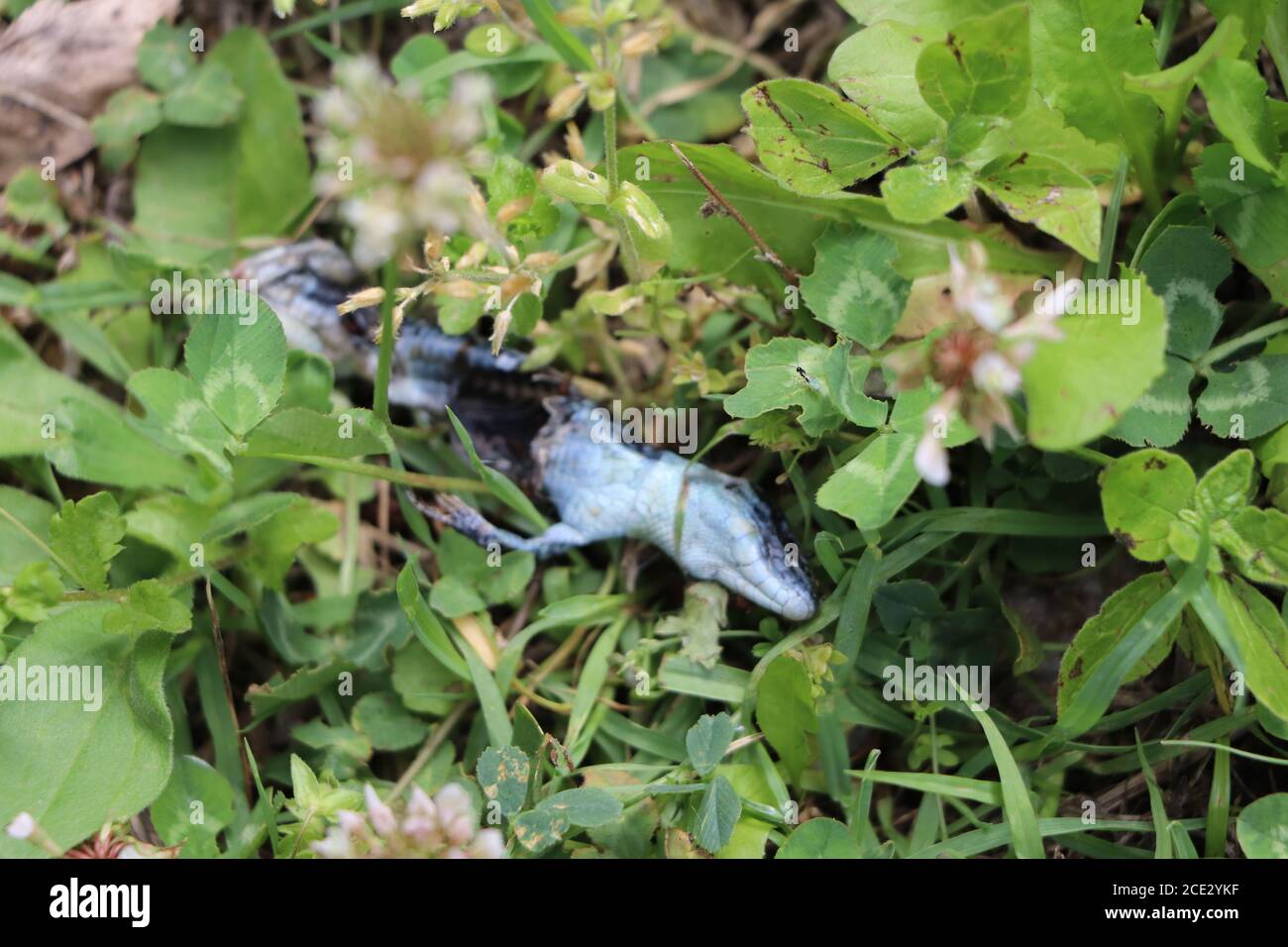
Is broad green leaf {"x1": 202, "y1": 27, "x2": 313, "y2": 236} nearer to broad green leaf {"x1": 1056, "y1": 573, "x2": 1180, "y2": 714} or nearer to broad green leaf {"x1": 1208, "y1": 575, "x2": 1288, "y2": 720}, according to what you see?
broad green leaf {"x1": 1056, "y1": 573, "x2": 1180, "y2": 714}

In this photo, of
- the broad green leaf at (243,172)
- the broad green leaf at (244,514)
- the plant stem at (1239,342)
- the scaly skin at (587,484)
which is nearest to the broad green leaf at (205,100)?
the broad green leaf at (243,172)

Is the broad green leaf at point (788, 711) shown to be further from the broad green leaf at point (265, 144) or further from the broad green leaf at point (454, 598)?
the broad green leaf at point (265, 144)

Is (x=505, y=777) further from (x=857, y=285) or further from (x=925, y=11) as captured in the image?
(x=925, y=11)

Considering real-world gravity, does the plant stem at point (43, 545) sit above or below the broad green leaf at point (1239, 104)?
below

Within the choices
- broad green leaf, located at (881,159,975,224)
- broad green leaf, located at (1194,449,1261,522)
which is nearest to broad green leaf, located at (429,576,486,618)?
broad green leaf, located at (881,159,975,224)

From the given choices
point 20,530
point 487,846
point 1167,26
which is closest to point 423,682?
point 487,846

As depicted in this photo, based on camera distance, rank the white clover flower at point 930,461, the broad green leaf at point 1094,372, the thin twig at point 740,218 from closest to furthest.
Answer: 1. the white clover flower at point 930,461
2. the broad green leaf at point 1094,372
3. the thin twig at point 740,218
